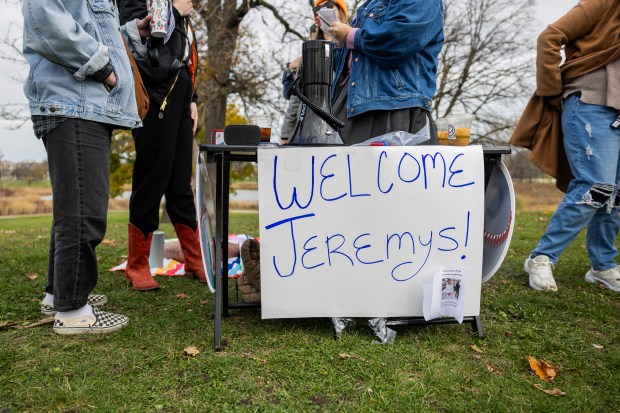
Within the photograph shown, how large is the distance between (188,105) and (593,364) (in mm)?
2540

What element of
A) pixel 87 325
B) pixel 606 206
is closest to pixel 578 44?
pixel 606 206

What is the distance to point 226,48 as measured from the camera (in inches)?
391

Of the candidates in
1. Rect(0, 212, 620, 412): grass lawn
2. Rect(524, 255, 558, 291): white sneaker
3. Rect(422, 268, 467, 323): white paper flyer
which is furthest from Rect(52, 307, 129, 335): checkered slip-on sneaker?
Rect(524, 255, 558, 291): white sneaker

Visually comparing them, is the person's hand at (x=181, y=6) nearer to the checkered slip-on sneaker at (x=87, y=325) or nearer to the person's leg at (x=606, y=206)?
the checkered slip-on sneaker at (x=87, y=325)

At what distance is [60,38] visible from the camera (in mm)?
1875

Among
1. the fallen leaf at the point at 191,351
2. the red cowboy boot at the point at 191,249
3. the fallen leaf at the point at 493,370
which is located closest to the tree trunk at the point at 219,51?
the red cowboy boot at the point at 191,249

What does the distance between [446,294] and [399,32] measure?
1.17m

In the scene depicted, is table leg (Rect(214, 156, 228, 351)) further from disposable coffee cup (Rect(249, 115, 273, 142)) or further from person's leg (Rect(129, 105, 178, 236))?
person's leg (Rect(129, 105, 178, 236))

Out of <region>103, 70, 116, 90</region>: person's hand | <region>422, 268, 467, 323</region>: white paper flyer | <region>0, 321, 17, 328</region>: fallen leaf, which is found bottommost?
<region>0, 321, 17, 328</region>: fallen leaf

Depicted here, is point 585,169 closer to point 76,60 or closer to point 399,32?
point 399,32

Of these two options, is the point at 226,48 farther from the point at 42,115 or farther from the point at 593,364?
the point at 593,364

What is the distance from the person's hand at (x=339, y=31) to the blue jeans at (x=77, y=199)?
1134 mm

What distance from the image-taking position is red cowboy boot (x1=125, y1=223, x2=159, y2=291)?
2.98 meters

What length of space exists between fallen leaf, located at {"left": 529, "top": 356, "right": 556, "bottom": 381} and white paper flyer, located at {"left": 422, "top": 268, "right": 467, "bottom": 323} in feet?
1.08
